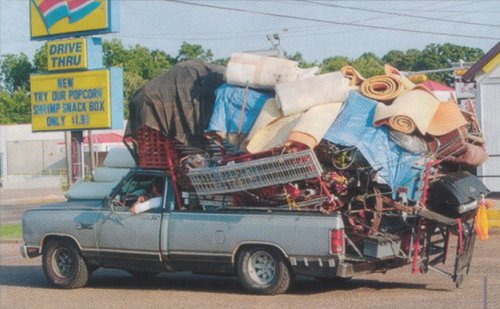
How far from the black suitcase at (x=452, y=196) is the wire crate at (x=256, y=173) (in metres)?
1.57

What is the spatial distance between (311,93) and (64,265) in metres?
4.49

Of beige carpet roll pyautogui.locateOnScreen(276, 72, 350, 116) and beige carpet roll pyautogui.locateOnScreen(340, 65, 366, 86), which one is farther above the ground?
beige carpet roll pyautogui.locateOnScreen(340, 65, 366, 86)

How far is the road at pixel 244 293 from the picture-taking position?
11570mm

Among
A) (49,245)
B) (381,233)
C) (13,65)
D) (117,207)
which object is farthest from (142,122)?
(13,65)

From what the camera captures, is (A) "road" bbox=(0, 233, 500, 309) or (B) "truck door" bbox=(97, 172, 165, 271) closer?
(A) "road" bbox=(0, 233, 500, 309)

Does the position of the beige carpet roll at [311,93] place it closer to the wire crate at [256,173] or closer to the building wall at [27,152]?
the wire crate at [256,173]

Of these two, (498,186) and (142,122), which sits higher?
(142,122)

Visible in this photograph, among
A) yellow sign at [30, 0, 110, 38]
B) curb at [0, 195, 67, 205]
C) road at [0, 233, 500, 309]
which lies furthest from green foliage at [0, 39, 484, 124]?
road at [0, 233, 500, 309]

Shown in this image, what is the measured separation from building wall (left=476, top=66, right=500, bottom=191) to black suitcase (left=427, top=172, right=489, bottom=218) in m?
14.0

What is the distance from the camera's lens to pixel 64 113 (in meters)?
26.6

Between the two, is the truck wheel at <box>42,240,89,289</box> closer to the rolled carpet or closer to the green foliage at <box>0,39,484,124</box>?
the rolled carpet

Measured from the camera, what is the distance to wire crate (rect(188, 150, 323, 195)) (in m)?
11.6

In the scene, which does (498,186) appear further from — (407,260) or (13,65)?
(13,65)

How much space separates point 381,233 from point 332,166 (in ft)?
3.37
